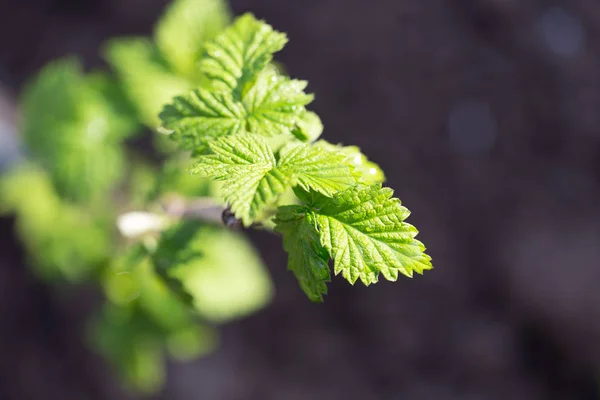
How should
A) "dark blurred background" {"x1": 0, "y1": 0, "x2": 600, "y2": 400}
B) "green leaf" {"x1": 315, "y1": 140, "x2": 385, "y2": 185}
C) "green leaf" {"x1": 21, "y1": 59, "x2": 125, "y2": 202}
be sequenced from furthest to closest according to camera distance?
"dark blurred background" {"x1": 0, "y1": 0, "x2": 600, "y2": 400} < "green leaf" {"x1": 21, "y1": 59, "x2": 125, "y2": 202} < "green leaf" {"x1": 315, "y1": 140, "x2": 385, "y2": 185}

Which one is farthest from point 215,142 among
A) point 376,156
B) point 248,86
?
point 376,156

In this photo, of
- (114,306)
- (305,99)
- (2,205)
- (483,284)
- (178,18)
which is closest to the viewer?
(305,99)

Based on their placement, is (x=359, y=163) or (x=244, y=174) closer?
(x=244, y=174)

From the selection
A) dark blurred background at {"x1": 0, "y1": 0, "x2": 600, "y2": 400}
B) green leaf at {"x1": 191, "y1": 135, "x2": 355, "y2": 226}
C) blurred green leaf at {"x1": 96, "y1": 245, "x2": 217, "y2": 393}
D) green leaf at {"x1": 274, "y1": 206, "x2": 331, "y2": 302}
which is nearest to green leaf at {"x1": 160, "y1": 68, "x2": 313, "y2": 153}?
green leaf at {"x1": 191, "y1": 135, "x2": 355, "y2": 226}

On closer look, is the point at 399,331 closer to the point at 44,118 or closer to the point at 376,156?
the point at 376,156

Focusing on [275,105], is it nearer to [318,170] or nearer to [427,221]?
[318,170]

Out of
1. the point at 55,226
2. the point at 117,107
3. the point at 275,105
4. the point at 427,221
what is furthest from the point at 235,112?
the point at 427,221

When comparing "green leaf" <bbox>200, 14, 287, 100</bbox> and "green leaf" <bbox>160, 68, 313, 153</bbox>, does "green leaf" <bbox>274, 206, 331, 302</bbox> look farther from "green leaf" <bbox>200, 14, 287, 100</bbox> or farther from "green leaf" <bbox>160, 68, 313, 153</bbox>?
"green leaf" <bbox>200, 14, 287, 100</bbox>
